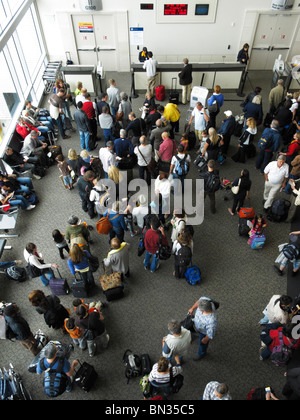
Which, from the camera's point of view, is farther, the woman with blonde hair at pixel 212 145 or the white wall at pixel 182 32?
the white wall at pixel 182 32

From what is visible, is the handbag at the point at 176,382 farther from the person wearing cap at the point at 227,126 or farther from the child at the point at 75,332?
the person wearing cap at the point at 227,126

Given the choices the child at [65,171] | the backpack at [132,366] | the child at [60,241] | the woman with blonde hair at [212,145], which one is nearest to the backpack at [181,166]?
the woman with blonde hair at [212,145]

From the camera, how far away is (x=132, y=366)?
4.84m

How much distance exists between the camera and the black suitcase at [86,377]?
4.74m

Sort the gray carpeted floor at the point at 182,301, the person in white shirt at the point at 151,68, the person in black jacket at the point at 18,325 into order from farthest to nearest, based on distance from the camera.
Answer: the person in white shirt at the point at 151,68 → the gray carpeted floor at the point at 182,301 → the person in black jacket at the point at 18,325

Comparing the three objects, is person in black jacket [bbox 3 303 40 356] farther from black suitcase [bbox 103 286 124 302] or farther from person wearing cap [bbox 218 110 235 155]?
person wearing cap [bbox 218 110 235 155]

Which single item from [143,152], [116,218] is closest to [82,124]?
[143,152]

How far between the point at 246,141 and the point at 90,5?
7424 mm

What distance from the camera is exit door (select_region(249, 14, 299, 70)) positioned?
465 inches

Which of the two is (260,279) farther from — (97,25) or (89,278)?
(97,25)

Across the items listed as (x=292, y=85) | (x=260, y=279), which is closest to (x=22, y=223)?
(x=260, y=279)

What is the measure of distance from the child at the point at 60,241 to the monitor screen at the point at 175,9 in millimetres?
9392

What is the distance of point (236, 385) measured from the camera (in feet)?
16.0

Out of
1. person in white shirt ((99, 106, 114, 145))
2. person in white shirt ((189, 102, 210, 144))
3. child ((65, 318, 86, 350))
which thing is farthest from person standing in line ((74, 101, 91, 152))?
child ((65, 318, 86, 350))
